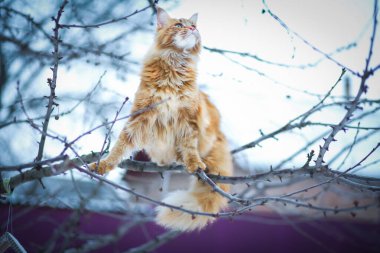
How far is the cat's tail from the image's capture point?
6.82 ft

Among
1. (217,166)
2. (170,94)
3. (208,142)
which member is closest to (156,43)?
(170,94)

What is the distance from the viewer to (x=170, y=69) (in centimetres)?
177

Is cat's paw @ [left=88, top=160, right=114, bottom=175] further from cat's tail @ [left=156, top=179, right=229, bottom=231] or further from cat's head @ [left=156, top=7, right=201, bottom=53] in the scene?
cat's head @ [left=156, top=7, right=201, bottom=53]

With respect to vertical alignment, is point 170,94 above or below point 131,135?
above

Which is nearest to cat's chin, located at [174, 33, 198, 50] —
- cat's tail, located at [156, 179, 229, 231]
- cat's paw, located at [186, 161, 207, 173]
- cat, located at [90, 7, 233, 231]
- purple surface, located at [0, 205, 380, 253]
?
cat, located at [90, 7, 233, 231]

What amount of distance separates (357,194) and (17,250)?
2974 mm

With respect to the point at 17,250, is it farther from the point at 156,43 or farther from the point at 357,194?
the point at 357,194

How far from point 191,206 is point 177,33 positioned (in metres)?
1.12

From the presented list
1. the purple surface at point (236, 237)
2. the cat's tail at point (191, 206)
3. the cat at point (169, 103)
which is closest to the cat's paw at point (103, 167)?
the cat at point (169, 103)

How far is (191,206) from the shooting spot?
2.18 metres

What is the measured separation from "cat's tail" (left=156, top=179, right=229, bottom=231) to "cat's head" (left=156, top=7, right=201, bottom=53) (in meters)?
0.90

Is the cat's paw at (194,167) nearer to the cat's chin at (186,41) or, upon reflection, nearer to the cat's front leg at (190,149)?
the cat's front leg at (190,149)

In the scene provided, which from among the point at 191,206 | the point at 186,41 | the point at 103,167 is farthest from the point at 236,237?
the point at 186,41

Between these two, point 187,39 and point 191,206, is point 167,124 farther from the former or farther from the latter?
point 191,206
